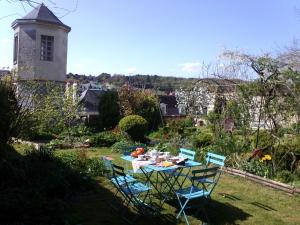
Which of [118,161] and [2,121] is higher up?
[2,121]

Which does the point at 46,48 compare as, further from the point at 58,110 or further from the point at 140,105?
the point at 140,105

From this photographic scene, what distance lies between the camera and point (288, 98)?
9688 mm

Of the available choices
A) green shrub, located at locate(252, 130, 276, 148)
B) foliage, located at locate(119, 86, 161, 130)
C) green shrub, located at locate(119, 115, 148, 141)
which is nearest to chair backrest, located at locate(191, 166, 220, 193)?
green shrub, located at locate(252, 130, 276, 148)

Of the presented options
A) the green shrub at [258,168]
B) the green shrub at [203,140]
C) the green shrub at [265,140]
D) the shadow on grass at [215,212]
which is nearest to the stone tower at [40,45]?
the green shrub at [203,140]

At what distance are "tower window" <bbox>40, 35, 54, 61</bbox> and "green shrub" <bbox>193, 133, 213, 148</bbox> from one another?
10577 mm

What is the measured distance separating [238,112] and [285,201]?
3.96m

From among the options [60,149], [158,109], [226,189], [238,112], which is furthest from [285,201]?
[158,109]

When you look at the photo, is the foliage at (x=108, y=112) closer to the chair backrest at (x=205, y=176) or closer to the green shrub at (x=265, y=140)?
the green shrub at (x=265, y=140)

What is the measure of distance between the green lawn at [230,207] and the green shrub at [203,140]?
11.4ft

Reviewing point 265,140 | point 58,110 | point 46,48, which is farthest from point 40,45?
point 265,140

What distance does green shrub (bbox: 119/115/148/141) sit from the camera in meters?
14.6

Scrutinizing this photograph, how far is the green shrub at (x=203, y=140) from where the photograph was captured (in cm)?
1178

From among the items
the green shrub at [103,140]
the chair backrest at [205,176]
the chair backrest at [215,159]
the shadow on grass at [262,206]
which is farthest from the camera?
the green shrub at [103,140]

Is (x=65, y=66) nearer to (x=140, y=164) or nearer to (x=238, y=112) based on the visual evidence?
(x=238, y=112)
